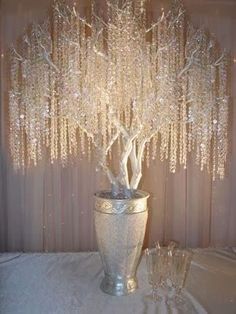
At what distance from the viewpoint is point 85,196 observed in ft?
11.0

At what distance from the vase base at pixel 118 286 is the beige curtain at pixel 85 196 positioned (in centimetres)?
87

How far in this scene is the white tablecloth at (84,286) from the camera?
2.36m

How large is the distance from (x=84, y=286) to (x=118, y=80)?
54.1 inches

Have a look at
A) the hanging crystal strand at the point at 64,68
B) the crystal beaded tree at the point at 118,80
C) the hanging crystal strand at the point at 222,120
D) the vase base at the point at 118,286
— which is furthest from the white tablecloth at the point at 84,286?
the hanging crystal strand at the point at 64,68

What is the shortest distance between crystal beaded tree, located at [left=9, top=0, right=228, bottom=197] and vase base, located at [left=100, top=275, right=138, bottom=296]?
551 mm

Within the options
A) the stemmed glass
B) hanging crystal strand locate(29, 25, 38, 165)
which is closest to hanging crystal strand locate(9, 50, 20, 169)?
hanging crystal strand locate(29, 25, 38, 165)

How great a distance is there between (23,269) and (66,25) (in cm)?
178

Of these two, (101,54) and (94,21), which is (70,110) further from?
(94,21)

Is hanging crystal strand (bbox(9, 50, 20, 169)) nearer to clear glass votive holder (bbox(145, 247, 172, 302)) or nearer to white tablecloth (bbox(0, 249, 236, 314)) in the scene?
white tablecloth (bbox(0, 249, 236, 314))

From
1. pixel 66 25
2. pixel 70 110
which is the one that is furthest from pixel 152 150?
pixel 66 25

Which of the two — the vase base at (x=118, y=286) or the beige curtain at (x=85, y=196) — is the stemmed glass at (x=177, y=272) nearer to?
the vase base at (x=118, y=286)

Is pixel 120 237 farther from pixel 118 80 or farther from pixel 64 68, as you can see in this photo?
pixel 64 68

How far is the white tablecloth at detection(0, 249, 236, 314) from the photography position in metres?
2.36

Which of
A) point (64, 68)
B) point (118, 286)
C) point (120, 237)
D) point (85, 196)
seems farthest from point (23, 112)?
point (118, 286)
